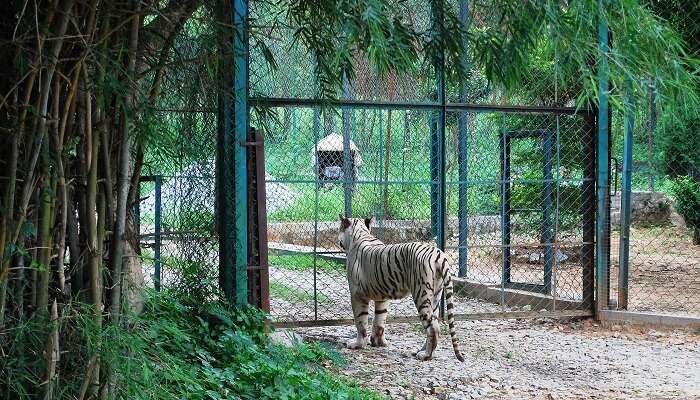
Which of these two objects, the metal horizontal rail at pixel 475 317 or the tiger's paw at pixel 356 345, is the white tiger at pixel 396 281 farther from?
the metal horizontal rail at pixel 475 317

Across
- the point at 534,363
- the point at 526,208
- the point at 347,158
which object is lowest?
the point at 534,363

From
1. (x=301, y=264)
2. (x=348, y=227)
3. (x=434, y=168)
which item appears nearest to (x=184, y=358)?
(x=348, y=227)

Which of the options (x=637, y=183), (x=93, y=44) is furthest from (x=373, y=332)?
(x=637, y=183)

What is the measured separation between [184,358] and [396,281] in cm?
242

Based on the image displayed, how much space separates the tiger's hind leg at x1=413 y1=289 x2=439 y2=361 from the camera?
247 inches

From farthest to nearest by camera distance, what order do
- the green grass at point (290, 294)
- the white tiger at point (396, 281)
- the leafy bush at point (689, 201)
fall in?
1. the leafy bush at point (689, 201)
2. the green grass at point (290, 294)
3. the white tiger at point (396, 281)

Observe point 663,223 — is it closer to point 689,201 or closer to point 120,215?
point 689,201

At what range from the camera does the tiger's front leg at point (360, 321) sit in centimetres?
665

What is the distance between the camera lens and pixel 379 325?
6785mm

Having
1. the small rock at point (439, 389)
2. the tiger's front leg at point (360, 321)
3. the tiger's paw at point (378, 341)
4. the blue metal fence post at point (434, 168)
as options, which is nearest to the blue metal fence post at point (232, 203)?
the tiger's front leg at point (360, 321)

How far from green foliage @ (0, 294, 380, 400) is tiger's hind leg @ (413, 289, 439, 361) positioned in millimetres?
782

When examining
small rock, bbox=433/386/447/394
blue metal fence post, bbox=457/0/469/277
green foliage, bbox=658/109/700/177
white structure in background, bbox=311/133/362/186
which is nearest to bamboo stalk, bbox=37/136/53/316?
small rock, bbox=433/386/447/394

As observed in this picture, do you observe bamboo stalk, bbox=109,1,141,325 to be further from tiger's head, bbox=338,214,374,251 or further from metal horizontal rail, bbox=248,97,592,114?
tiger's head, bbox=338,214,374,251

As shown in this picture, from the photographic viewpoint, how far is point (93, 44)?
9.40ft
